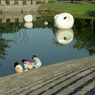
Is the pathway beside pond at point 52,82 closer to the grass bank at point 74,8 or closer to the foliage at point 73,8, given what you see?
the grass bank at point 74,8

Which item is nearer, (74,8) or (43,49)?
(43,49)

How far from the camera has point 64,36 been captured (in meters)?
35.9

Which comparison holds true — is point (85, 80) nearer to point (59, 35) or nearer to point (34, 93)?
point (34, 93)

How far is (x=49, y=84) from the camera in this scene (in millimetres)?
12875

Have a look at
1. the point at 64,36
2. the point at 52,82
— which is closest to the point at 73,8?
the point at 64,36

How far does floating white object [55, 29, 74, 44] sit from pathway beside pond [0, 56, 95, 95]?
15.4 m

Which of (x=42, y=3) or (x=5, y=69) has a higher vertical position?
(x=42, y=3)

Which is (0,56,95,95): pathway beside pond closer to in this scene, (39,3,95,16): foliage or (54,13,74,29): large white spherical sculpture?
(54,13,74,29): large white spherical sculpture

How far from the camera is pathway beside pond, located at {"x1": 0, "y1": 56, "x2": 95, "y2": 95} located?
11.4 meters

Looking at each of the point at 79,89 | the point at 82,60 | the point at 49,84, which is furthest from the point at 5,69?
the point at 79,89

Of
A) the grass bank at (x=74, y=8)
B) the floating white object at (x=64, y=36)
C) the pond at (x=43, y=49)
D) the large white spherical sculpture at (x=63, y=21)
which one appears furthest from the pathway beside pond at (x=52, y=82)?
the grass bank at (x=74, y=8)

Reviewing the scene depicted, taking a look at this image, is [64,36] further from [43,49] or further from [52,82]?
[52,82]

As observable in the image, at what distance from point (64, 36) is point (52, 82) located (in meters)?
23.0

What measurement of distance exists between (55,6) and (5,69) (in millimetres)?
65711
